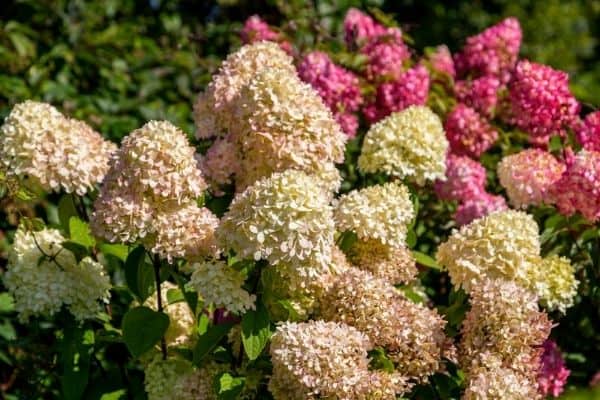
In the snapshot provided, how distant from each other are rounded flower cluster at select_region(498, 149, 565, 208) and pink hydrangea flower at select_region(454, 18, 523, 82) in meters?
0.74

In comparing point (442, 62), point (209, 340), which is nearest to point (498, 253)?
point (209, 340)

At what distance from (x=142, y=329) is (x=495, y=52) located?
1.86m

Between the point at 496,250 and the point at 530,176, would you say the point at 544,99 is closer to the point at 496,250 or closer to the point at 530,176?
the point at 530,176

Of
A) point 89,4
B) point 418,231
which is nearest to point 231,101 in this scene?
point 418,231

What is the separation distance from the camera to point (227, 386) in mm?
2541

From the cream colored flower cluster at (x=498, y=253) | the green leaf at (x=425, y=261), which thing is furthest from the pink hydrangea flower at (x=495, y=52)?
the cream colored flower cluster at (x=498, y=253)

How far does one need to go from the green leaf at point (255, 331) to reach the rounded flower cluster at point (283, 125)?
37 cm

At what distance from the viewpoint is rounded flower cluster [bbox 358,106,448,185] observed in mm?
3037

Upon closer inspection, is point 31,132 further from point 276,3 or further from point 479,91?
point 276,3

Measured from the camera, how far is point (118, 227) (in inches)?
97.8

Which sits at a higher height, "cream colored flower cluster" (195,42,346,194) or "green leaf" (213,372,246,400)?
"cream colored flower cluster" (195,42,346,194)

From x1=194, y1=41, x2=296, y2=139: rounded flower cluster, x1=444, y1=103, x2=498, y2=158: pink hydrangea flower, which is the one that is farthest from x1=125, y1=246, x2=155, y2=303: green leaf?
x1=444, y1=103, x2=498, y2=158: pink hydrangea flower

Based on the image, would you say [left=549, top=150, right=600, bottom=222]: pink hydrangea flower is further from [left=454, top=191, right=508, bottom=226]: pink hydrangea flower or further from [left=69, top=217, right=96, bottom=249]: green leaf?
[left=69, top=217, right=96, bottom=249]: green leaf

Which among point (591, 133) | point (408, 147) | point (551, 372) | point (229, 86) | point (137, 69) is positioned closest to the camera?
point (229, 86)
